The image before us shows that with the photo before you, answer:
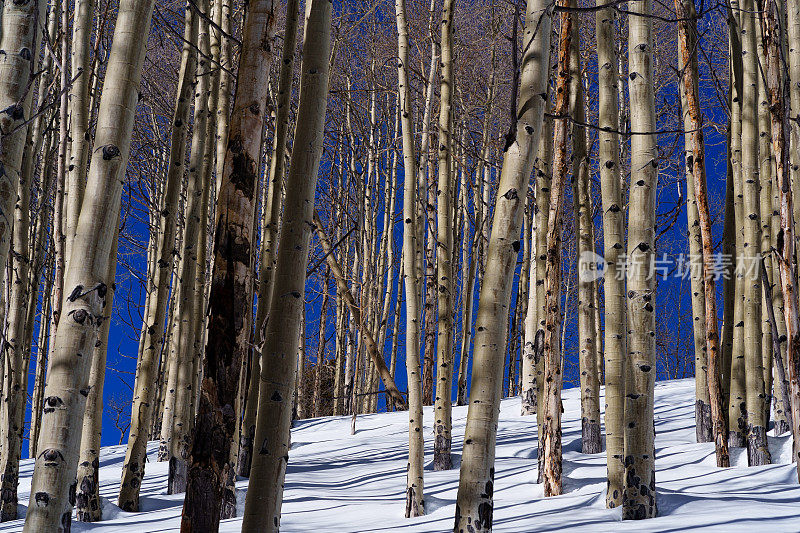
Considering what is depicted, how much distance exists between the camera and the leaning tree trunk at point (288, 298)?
2.75 meters

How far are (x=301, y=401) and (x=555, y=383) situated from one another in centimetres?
1062

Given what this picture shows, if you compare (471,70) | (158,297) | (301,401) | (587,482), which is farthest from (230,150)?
(301,401)

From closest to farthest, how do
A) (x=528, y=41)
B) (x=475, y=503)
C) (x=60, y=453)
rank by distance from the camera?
(x=60, y=453) → (x=475, y=503) → (x=528, y=41)

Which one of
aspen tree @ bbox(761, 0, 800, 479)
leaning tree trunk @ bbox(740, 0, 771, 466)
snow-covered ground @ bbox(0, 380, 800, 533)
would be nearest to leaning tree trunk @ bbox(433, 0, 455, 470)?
snow-covered ground @ bbox(0, 380, 800, 533)

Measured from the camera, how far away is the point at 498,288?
2.74 meters

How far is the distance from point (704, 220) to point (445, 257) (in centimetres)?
251

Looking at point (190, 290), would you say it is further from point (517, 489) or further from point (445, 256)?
point (517, 489)

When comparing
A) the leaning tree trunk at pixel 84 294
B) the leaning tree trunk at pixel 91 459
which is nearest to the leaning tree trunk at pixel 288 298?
A: the leaning tree trunk at pixel 84 294

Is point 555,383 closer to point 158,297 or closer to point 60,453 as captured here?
point 158,297

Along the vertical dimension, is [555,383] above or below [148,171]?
below

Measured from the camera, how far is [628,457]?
3.45m

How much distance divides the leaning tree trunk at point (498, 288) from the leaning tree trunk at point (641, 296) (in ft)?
3.07

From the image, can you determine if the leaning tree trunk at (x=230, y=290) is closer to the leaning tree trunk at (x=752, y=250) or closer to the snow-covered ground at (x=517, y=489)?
the snow-covered ground at (x=517, y=489)

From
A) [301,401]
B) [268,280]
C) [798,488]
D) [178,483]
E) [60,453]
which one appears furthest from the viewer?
[301,401]
